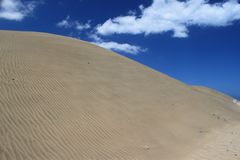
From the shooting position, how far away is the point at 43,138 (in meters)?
9.12

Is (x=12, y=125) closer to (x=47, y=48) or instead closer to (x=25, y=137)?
(x=25, y=137)

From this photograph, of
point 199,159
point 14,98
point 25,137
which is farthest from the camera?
point 14,98

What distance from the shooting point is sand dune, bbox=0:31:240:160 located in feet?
30.3

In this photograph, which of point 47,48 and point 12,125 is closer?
point 12,125

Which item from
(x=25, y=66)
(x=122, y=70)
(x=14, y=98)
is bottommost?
(x=14, y=98)

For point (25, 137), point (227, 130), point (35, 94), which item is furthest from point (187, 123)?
point (25, 137)

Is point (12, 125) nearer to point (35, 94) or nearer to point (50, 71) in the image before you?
point (35, 94)

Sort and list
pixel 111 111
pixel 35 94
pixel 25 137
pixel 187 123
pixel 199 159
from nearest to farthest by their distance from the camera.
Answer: pixel 25 137 → pixel 199 159 → pixel 35 94 → pixel 111 111 → pixel 187 123

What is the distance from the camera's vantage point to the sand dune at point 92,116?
9.23 metres

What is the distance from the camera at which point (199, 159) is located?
10.3 m

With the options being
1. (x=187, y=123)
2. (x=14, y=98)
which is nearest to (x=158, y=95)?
(x=187, y=123)

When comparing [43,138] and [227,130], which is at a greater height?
[227,130]

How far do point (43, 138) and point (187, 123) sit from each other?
26.9 feet

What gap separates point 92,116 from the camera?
474 inches
